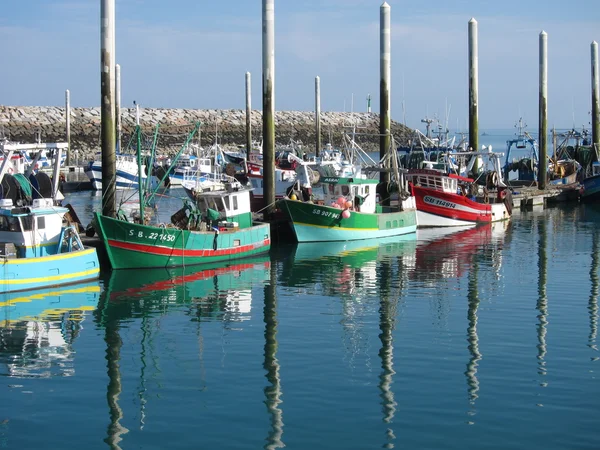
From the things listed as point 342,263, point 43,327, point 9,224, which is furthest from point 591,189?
point 43,327

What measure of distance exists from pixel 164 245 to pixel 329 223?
806 centimetres

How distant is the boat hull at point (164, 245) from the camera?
2777cm

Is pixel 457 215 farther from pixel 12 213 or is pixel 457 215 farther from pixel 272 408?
pixel 272 408

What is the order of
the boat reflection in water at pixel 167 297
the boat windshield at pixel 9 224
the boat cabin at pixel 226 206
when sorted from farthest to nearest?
the boat cabin at pixel 226 206
the boat windshield at pixel 9 224
the boat reflection in water at pixel 167 297

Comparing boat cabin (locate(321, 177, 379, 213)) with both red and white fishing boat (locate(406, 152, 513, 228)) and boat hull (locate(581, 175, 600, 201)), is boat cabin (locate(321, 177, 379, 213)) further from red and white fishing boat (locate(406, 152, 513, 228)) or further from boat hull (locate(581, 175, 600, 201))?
boat hull (locate(581, 175, 600, 201))

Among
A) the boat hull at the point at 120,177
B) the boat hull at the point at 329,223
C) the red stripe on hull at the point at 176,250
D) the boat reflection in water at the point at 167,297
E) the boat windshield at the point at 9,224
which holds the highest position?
the boat hull at the point at 120,177

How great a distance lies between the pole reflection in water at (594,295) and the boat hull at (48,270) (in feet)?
43.3

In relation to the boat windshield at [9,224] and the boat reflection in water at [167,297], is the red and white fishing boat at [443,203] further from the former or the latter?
the boat windshield at [9,224]

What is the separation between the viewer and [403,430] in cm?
1470

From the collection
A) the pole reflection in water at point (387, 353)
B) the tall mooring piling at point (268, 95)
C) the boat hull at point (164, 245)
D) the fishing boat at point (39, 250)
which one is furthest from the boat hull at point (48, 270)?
the tall mooring piling at point (268, 95)

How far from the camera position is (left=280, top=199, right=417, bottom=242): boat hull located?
34.5 meters

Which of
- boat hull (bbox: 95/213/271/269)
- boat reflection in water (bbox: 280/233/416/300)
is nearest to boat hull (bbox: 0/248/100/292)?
boat hull (bbox: 95/213/271/269)

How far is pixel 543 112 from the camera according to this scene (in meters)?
53.4

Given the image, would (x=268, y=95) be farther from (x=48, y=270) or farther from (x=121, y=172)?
(x=121, y=172)
